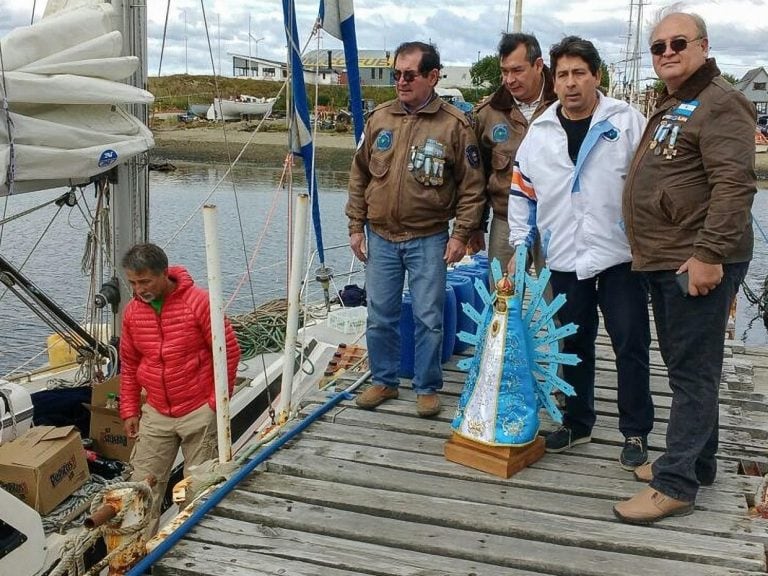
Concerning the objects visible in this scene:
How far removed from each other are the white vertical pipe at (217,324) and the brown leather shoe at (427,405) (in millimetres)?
1125

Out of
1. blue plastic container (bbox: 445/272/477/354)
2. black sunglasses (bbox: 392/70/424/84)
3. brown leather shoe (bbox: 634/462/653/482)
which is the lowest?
brown leather shoe (bbox: 634/462/653/482)

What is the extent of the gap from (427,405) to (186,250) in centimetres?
1395

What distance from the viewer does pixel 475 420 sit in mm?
3654

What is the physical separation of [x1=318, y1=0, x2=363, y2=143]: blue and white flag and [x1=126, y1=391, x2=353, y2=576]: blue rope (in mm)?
2428

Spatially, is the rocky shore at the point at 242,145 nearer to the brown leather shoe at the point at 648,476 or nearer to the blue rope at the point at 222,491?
the blue rope at the point at 222,491

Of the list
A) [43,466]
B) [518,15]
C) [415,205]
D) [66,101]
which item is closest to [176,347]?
[43,466]

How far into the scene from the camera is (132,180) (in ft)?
17.9

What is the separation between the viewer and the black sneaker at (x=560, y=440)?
3914mm

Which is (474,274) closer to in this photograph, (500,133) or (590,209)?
(500,133)

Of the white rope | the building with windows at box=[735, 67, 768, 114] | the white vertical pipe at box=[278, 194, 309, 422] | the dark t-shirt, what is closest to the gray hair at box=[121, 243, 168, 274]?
the white vertical pipe at box=[278, 194, 309, 422]

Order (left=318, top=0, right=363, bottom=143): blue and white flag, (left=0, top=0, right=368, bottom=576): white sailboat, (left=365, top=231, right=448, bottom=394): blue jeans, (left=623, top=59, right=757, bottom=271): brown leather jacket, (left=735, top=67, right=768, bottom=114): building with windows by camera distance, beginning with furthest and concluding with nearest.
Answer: (left=735, top=67, right=768, bottom=114): building with windows < (left=318, top=0, right=363, bottom=143): blue and white flag < (left=365, top=231, right=448, bottom=394): blue jeans < (left=0, top=0, right=368, bottom=576): white sailboat < (left=623, top=59, right=757, bottom=271): brown leather jacket

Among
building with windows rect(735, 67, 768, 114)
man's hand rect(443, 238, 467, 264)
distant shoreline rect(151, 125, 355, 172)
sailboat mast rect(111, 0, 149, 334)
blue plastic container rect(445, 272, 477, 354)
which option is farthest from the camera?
building with windows rect(735, 67, 768, 114)

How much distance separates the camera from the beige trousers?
430 centimetres

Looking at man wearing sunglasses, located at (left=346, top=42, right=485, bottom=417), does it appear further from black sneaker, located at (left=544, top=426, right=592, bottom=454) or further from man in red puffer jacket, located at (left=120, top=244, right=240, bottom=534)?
man in red puffer jacket, located at (left=120, top=244, right=240, bottom=534)
